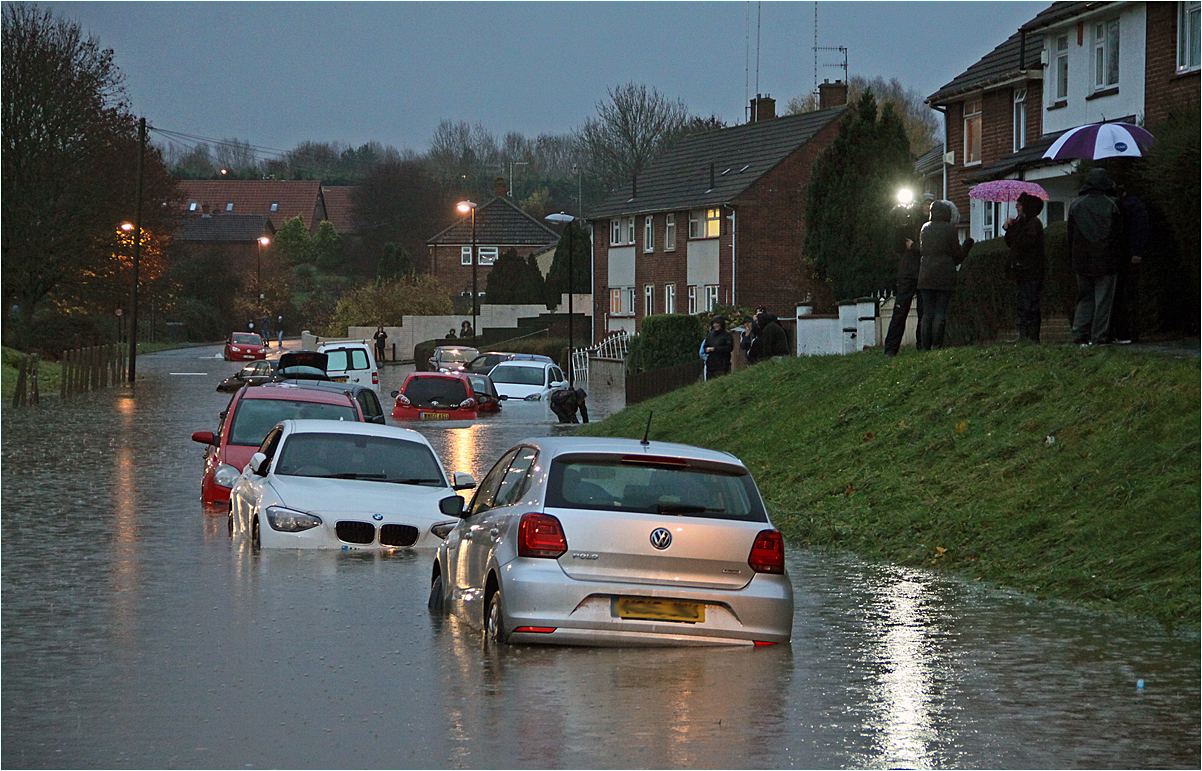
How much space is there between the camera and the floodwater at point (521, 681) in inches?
278

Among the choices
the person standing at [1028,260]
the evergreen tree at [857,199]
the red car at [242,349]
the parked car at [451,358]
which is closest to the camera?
the person standing at [1028,260]

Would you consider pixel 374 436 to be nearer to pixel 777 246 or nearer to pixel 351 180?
pixel 777 246

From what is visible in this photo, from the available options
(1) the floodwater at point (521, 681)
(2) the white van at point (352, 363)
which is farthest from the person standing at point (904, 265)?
(2) the white van at point (352, 363)

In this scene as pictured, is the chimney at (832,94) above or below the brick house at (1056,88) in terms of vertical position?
above

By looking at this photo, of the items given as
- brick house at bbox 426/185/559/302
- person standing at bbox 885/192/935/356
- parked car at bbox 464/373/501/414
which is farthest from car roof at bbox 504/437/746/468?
brick house at bbox 426/185/559/302

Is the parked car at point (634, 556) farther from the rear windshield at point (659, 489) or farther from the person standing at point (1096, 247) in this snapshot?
the person standing at point (1096, 247)

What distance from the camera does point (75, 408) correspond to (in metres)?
40.1

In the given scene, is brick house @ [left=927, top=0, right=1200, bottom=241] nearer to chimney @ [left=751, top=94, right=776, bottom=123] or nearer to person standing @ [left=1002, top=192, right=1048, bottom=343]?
person standing @ [left=1002, top=192, right=1048, bottom=343]

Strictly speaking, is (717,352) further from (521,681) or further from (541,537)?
(521,681)

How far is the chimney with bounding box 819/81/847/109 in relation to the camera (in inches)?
2680

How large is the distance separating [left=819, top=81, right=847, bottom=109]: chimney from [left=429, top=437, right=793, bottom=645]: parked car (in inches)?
2362

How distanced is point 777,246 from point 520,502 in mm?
54785

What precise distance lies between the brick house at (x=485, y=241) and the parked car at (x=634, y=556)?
101068 mm

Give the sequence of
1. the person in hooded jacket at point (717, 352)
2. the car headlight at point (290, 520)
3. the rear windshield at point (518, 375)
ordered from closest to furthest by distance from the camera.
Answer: the car headlight at point (290, 520) < the person in hooded jacket at point (717, 352) < the rear windshield at point (518, 375)
